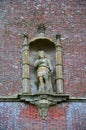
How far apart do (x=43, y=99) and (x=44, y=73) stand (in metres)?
0.89

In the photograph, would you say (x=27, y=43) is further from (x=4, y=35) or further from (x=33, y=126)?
(x=33, y=126)

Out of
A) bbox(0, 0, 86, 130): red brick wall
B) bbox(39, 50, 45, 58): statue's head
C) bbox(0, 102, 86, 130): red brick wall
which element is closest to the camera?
bbox(0, 102, 86, 130): red brick wall

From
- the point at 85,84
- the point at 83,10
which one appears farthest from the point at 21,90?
the point at 83,10

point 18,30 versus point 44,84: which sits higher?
point 18,30

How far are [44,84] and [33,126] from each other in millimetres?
1405

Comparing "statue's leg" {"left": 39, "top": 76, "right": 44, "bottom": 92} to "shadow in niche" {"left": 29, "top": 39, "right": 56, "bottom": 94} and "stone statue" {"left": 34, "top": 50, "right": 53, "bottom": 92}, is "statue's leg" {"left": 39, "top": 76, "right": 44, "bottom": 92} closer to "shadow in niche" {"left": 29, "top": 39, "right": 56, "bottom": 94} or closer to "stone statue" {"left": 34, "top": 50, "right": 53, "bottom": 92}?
"stone statue" {"left": 34, "top": 50, "right": 53, "bottom": 92}

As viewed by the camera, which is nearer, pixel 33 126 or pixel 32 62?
pixel 33 126

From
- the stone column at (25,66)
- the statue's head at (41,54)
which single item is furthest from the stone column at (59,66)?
the stone column at (25,66)

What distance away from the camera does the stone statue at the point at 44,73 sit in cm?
1645

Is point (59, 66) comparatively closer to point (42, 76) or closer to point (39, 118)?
point (42, 76)

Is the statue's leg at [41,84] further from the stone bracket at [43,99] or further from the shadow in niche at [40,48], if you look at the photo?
the shadow in niche at [40,48]

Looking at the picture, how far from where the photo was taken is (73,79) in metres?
16.9

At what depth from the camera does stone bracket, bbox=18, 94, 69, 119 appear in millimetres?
16062

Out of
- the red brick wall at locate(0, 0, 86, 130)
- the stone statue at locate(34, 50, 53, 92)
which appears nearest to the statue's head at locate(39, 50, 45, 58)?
the stone statue at locate(34, 50, 53, 92)
